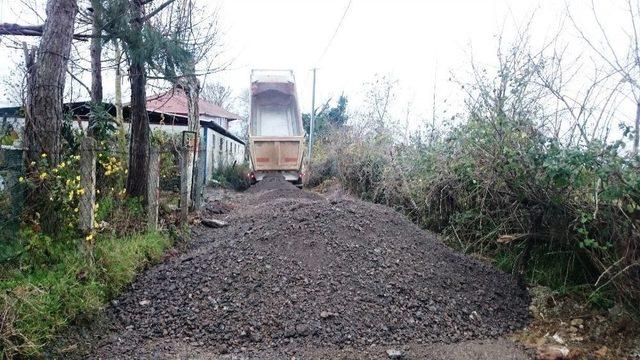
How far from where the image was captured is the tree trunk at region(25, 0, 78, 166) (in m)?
4.21

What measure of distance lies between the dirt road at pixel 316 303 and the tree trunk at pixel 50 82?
1.59 m

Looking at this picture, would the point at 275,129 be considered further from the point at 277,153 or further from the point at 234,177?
the point at 234,177

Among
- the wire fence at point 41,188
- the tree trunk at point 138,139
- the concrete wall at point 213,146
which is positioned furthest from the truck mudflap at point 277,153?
the wire fence at point 41,188

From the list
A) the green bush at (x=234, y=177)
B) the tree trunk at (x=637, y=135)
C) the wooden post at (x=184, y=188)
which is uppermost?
the tree trunk at (x=637, y=135)

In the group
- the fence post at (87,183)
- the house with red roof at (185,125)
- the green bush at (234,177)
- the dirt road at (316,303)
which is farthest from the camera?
the green bush at (234,177)

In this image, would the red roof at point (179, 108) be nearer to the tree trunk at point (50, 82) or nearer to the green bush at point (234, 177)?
the green bush at point (234, 177)

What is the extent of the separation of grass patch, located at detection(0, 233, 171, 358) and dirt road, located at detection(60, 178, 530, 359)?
0.61 ft

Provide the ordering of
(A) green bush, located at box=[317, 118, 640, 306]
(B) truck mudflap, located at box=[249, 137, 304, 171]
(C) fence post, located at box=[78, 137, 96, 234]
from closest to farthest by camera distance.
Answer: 1. (A) green bush, located at box=[317, 118, 640, 306]
2. (C) fence post, located at box=[78, 137, 96, 234]
3. (B) truck mudflap, located at box=[249, 137, 304, 171]

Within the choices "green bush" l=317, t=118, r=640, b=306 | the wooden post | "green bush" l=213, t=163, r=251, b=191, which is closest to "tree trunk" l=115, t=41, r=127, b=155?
the wooden post

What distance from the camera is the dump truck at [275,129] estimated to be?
48.0ft

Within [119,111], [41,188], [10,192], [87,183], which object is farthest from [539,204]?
[119,111]

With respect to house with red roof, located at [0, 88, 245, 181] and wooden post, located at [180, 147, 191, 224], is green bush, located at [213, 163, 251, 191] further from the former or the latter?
wooden post, located at [180, 147, 191, 224]

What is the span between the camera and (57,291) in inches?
128

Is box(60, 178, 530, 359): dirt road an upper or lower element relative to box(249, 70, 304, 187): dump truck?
lower
